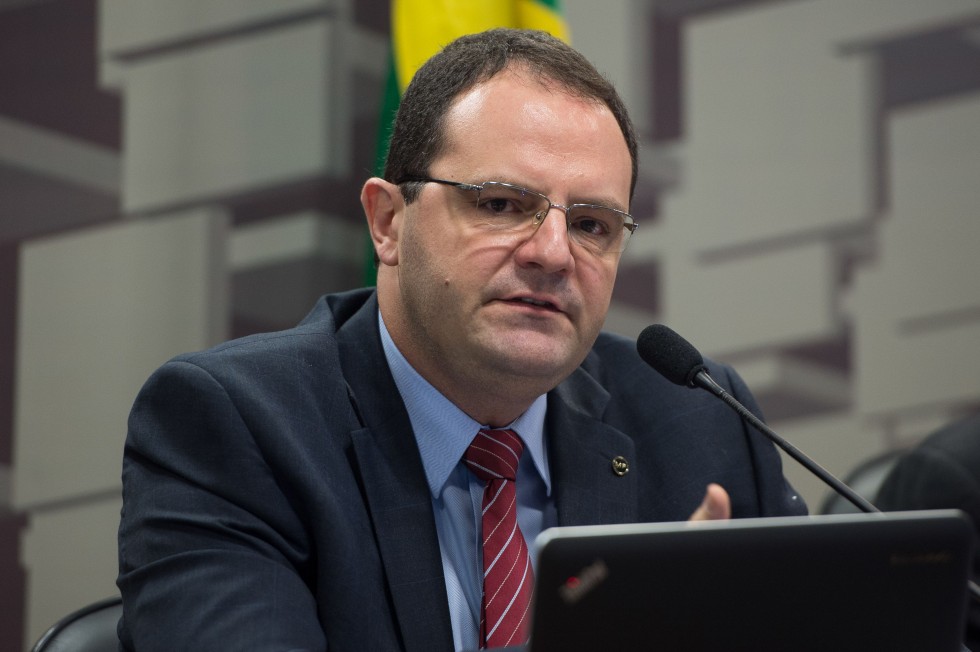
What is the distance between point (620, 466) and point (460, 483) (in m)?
0.31

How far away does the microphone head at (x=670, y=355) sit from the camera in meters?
1.76

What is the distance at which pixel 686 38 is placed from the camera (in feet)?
13.4

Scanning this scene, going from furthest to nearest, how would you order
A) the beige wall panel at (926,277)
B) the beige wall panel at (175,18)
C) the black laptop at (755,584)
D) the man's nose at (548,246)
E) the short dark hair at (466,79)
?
the beige wall panel at (926,277), the beige wall panel at (175,18), the short dark hair at (466,79), the man's nose at (548,246), the black laptop at (755,584)

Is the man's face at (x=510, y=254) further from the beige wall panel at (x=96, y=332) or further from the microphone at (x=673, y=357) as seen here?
the beige wall panel at (x=96, y=332)

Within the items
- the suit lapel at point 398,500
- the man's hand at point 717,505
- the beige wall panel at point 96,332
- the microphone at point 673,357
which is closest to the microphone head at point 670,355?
the microphone at point 673,357

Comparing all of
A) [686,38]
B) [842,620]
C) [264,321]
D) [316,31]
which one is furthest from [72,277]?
[842,620]

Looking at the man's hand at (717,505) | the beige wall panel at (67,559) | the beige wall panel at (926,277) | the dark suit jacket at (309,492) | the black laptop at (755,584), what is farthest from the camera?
the beige wall panel at (926,277)

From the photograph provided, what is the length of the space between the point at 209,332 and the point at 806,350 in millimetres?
2027

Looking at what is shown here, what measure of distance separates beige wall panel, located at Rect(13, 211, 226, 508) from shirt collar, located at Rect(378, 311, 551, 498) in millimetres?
1435

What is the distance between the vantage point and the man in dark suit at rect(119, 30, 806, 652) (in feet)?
5.16

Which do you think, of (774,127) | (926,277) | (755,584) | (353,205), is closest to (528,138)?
(755,584)

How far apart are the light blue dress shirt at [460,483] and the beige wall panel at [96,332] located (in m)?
1.43

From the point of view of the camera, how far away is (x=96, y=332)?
10.5 ft

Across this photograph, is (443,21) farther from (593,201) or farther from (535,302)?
(535,302)
